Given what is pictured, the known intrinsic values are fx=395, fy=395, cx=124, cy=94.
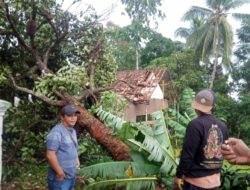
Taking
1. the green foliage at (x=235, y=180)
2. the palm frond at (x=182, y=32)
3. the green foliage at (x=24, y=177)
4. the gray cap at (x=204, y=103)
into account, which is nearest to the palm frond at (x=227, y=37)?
the palm frond at (x=182, y=32)

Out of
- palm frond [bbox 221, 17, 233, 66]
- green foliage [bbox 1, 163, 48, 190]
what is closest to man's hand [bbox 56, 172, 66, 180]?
green foliage [bbox 1, 163, 48, 190]

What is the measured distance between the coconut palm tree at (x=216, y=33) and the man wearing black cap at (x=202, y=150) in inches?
884

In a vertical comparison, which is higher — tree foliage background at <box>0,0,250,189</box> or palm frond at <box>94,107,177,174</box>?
tree foliage background at <box>0,0,250,189</box>

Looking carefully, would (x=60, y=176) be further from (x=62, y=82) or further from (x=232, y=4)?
(x=232, y=4)

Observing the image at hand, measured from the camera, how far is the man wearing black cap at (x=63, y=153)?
5000 millimetres

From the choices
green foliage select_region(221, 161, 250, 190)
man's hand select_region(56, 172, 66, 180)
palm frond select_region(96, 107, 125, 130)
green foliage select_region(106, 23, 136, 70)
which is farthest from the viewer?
green foliage select_region(106, 23, 136, 70)

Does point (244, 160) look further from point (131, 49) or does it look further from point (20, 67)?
point (131, 49)

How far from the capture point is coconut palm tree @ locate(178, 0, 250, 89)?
1064 inches

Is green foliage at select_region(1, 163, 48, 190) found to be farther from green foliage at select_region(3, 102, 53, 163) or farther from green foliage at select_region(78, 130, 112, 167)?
green foliage at select_region(78, 130, 112, 167)

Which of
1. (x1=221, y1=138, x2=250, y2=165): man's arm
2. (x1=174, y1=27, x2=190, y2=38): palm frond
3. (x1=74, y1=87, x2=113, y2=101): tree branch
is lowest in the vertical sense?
(x1=221, y1=138, x2=250, y2=165): man's arm

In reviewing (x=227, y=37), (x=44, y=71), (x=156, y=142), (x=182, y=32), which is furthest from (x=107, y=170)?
(x=182, y=32)

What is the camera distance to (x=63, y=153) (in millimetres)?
5156

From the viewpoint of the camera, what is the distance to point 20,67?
8.64m

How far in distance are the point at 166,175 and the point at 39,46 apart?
439cm
